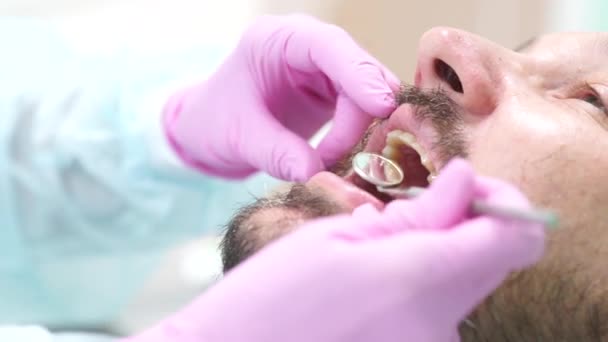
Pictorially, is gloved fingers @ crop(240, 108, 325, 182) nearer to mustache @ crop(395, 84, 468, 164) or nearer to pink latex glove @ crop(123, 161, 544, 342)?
mustache @ crop(395, 84, 468, 164)

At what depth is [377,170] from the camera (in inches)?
33.3

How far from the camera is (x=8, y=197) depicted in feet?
3.99

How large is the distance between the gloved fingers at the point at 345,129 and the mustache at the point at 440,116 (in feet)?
0.28

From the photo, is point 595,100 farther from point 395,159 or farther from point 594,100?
point 395,159

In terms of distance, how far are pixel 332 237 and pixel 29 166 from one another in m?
0.86

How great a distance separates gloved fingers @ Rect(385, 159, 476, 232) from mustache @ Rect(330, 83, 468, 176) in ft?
0.67

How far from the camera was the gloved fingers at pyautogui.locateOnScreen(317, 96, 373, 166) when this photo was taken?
37.1 inches

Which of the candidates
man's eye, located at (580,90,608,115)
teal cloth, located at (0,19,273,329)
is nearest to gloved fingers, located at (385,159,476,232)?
man's eye, located at (580,90,608,115)

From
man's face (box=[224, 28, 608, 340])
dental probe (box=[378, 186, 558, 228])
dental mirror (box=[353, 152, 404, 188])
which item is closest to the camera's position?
dental probe (box=[378, 186, 558, 228])

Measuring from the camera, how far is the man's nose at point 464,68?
31.6 inches

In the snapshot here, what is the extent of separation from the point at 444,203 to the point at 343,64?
16.6 inches

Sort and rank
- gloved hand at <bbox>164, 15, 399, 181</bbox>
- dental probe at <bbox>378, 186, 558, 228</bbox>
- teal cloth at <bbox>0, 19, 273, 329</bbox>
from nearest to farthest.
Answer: dental probe at <bbox>378, 186, 558, 228</bbox> → gloved hand at <bbox>164, 15, 399, 181</bbox> → teal cloth at <bbox>0, 19, 273, 329</bbox>

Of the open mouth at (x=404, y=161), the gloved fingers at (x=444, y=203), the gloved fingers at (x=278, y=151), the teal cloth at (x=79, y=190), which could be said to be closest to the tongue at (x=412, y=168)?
the open mouth at (x=404, y=161)

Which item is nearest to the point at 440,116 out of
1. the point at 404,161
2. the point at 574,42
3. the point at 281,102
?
the point at 404,161
